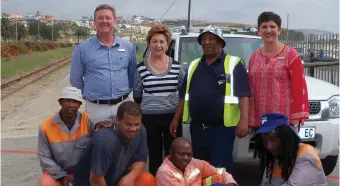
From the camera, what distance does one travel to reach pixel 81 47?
15.0ft

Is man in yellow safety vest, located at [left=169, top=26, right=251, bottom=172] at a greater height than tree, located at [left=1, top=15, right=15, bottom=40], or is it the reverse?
tree, located at [left=1, top=15, right=15, bottom=40]

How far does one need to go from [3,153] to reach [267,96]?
4.80m

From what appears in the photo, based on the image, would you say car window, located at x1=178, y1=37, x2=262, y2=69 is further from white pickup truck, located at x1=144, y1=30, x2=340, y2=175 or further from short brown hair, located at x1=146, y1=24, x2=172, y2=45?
short brown hair, located at x1=146, y1=24, x2=172, y2=45

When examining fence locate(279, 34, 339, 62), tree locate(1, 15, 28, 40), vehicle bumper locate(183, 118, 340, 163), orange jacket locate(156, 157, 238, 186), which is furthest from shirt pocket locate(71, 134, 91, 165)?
tree locate(1, 15, 28, 40)

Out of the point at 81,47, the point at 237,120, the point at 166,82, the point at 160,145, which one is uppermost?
the point at 81,47

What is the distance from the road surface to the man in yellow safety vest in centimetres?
166

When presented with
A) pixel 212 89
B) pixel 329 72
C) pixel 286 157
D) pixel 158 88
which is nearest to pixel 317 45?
pixel 329 72

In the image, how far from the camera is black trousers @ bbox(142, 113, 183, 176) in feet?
14.7

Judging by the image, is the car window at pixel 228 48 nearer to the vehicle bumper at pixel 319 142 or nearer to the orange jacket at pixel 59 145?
the vehicle bumper at pixel 319 142

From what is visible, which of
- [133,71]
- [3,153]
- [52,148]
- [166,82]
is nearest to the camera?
[52,148]

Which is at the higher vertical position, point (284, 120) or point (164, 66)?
point (164, 66)

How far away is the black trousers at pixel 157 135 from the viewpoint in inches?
177

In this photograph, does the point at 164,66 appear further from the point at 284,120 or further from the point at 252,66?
the point at 284,120

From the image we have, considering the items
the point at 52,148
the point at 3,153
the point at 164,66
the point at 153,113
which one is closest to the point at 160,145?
the point at 153,113
